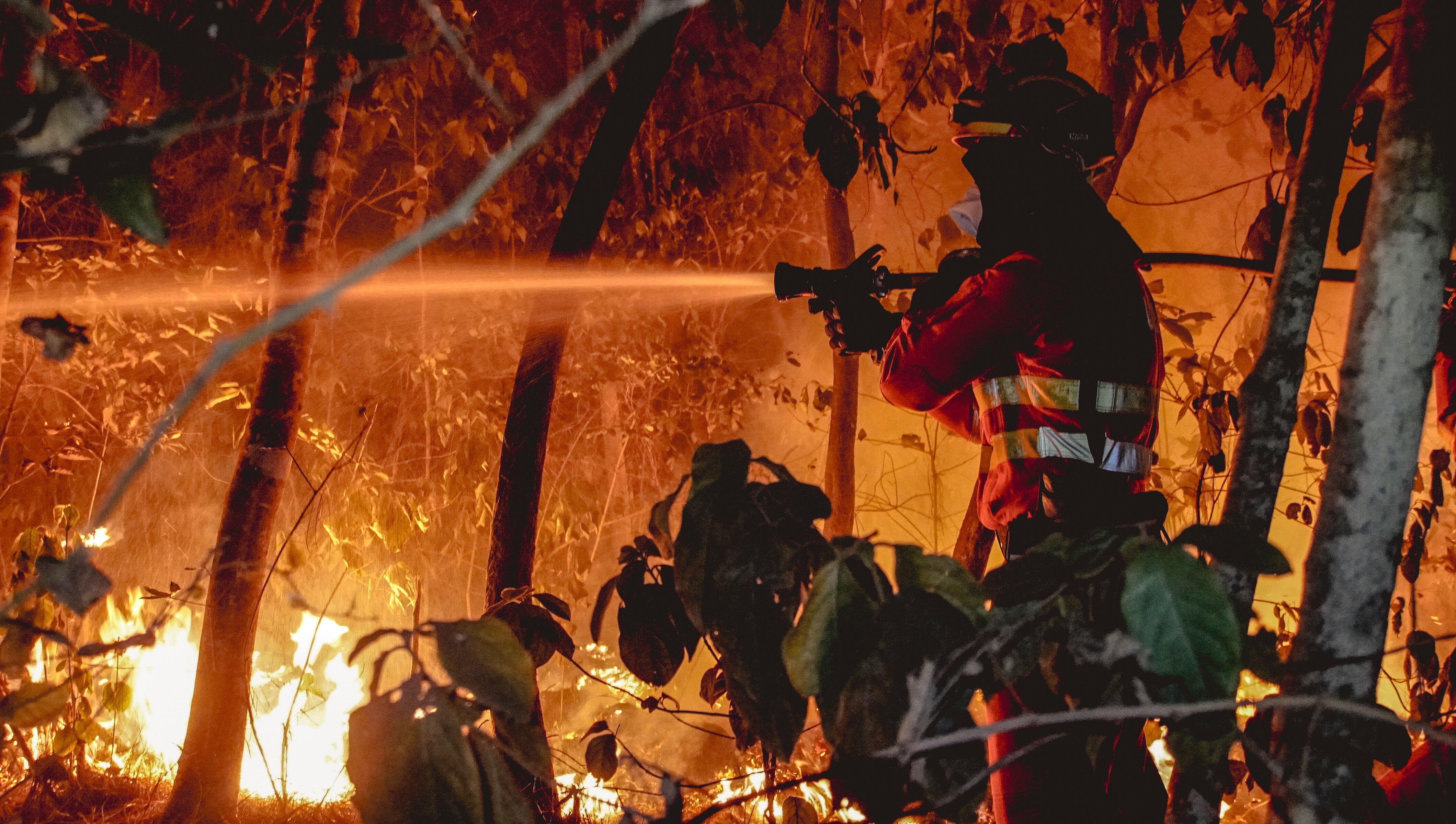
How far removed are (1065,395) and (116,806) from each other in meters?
4.33

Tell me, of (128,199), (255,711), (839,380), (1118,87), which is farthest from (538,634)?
(255,711)

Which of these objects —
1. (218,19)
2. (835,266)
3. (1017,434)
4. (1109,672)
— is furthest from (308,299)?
(835,266)

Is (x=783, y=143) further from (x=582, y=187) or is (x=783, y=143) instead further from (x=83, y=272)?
(x=83, y=272)

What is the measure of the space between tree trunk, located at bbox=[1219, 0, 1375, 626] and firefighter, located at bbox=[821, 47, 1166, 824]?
31 cm

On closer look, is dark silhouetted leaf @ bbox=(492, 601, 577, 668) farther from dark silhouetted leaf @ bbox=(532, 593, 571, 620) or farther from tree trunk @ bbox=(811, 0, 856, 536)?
tree trunk @ bbox=(811, 0, 856, 536)

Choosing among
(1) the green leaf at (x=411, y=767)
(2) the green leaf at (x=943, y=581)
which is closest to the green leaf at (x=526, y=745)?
(1) the green leaf at (x=411, y=767)

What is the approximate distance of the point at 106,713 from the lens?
4.21 m

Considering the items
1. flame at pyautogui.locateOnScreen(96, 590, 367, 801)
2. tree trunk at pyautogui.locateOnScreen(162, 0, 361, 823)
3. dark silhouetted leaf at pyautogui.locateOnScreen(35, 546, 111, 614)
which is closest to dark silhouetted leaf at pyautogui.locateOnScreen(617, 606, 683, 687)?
dark silhouetted leaf at pyautogui.locateOnScreen(35, 546, 111, 614)

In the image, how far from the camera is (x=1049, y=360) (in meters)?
1.87

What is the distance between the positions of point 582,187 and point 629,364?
319 centimetres

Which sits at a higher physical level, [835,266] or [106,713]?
[835,266]

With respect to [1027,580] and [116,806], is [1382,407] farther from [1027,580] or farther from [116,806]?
[116,806]

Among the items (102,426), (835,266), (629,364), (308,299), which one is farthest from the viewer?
(629,364)

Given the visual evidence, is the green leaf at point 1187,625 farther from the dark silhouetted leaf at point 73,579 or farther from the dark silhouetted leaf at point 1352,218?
the dark silhouetted leaf at point 1352,218
